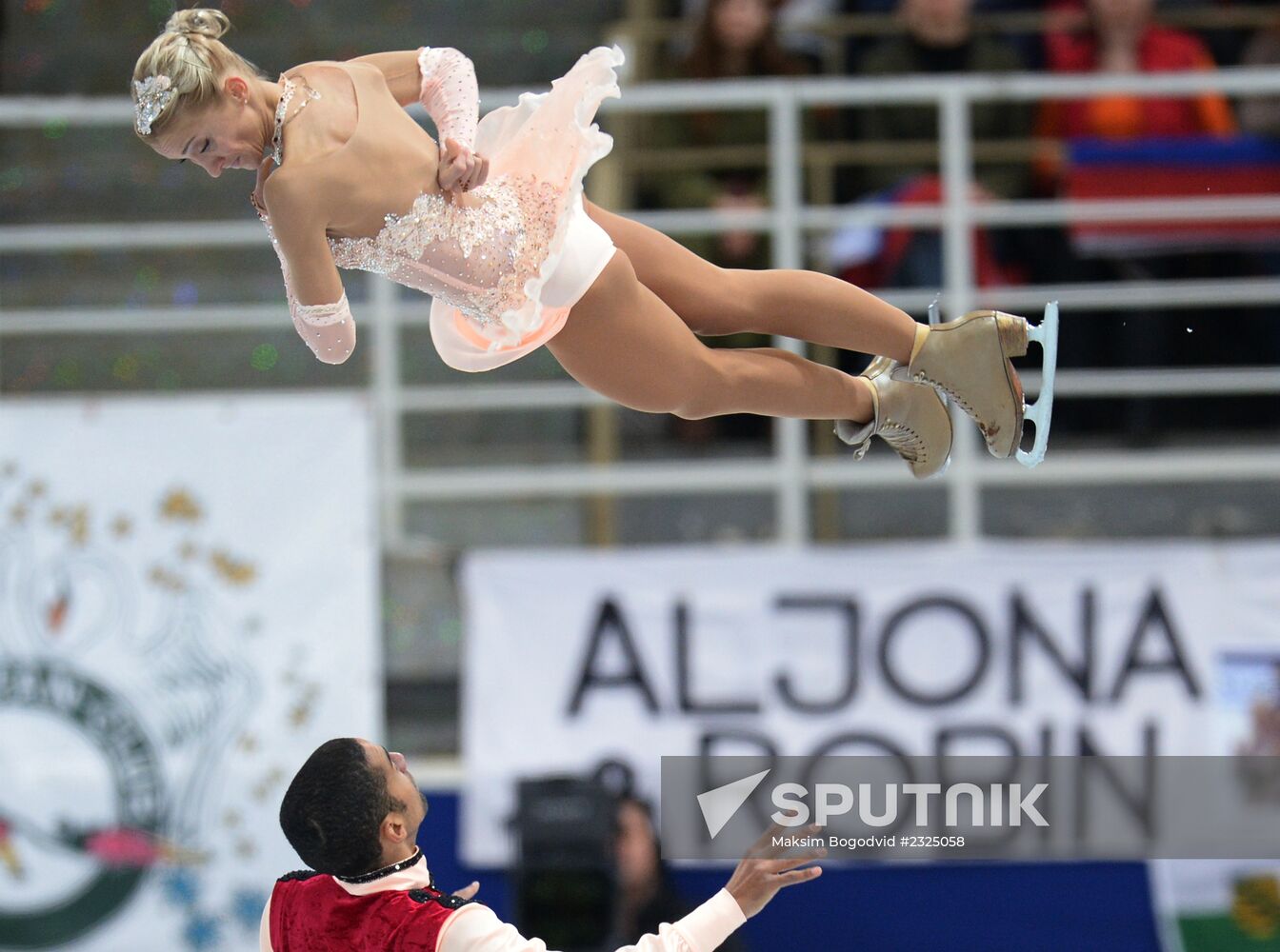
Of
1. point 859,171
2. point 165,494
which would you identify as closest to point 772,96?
point 859,171

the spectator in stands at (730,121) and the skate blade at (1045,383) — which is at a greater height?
the spectator in stands at (730,121)

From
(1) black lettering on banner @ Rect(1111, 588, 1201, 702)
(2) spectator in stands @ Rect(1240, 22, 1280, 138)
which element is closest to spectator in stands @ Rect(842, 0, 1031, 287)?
(2) spectator in stands @ Rect(1240, 22, 1280, 138)

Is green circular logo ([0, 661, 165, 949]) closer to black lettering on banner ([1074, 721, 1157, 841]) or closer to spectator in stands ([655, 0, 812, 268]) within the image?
spectator in stands ([655, 0, 812, 268])

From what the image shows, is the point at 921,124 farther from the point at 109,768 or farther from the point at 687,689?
the point at 109,768

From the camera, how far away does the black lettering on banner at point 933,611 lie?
200 inches

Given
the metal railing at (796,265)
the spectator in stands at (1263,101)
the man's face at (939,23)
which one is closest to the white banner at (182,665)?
the metal railing at (796,265)

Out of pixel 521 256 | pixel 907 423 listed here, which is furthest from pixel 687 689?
pixel 521 256

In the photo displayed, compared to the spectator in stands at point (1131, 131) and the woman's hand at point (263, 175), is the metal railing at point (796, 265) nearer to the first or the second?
the spectator in stands at point (1131, 131)

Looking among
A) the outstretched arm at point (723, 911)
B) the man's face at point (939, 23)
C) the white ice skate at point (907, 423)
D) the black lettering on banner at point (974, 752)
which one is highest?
the man's face at point (939, 23)

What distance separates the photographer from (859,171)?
5590mm

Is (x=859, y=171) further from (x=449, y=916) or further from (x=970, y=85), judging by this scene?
(x=449, y=916)

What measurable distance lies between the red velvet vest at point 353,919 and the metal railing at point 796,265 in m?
2.57

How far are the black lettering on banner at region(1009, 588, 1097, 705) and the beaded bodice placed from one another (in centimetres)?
256

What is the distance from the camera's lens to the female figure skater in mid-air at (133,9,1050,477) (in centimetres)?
267
